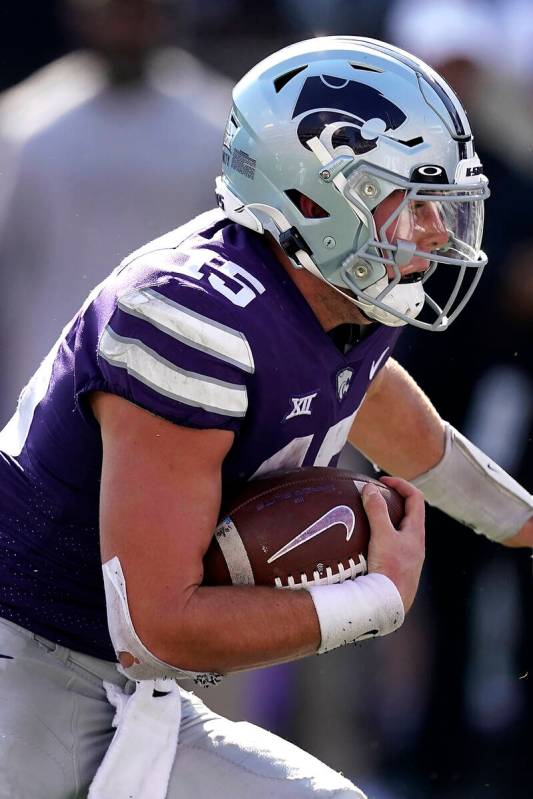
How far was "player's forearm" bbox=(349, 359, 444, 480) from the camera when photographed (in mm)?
3252

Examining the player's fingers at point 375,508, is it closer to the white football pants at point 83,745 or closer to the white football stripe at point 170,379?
the white football stripe at point 170,379

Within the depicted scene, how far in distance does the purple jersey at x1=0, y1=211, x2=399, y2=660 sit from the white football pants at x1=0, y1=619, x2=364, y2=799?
53 mm

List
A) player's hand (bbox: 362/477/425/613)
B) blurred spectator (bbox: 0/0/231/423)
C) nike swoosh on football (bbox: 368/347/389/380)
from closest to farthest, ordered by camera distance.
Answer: player's hand (bbox: 362/477/425/613)
nike swoosh on football (bbox: 368/347/389/380)
blurred spectator (bbox: 0/0/231/423)

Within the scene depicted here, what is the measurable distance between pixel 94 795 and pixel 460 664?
73.6 inches

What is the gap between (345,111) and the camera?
103 inches

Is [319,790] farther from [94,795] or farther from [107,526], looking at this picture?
[107,526]

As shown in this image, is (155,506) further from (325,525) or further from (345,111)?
(345,111)

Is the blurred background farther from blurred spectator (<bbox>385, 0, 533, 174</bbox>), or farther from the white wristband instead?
the white wristband

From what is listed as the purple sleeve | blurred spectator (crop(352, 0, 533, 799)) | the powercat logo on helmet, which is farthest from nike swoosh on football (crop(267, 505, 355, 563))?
blurred spectator (crop(352, 0, 533, 799))

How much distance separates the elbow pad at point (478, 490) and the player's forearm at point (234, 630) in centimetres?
97

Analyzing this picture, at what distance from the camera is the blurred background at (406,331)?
12.6 feet

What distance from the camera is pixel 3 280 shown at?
3.86 meters

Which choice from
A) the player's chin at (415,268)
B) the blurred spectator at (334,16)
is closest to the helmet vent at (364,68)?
the player's chin at (415,268)

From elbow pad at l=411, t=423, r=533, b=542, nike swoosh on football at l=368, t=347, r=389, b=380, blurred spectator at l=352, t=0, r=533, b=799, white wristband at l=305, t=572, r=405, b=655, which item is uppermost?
nike swoosh on football at l=368, t=347, r=389, b=380
